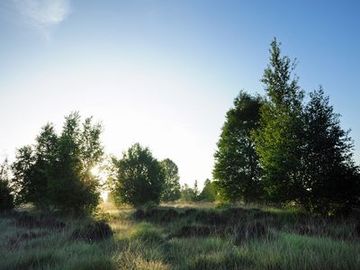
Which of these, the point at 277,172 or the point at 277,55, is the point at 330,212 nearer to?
the point at 277,172

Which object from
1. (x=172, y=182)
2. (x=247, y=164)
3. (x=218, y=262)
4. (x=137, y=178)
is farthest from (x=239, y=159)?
(x=172, y=182)

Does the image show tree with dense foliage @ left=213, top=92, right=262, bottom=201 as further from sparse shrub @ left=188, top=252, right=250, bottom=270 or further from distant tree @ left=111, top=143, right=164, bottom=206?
sparse shrub @ left=188, top=252, right=250, bottom=270

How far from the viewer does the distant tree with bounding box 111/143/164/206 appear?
37.4m

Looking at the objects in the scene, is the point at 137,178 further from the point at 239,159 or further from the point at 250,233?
the point at 250,233

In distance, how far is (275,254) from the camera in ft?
21.2

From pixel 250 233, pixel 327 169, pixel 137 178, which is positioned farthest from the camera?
pixel 137 178

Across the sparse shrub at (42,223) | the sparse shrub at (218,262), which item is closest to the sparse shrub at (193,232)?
the sparse shrub at (218,262)

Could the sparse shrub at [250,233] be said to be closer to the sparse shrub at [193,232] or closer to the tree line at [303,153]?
the sparse shrub at [193,232]

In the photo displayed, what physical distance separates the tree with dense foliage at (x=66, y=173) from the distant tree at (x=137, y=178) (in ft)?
28.2

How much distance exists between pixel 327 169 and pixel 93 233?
35.9 feet

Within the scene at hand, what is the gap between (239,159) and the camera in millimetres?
26906

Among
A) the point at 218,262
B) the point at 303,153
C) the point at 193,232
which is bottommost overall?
the point at 218,262

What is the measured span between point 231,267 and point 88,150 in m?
22.5

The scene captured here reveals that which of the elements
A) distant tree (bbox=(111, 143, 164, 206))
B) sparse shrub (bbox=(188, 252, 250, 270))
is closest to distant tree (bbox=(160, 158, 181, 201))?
distant tree (bbox=(111, 143, 164, 206))
